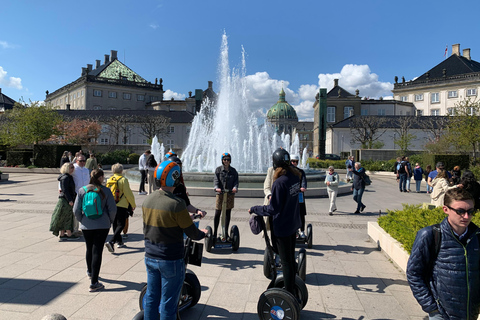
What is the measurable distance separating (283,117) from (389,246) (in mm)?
121741

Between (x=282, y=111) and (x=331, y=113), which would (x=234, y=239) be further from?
(x=282, y=111)

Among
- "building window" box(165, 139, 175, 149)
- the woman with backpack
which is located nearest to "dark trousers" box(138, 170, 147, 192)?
the woman with backpack

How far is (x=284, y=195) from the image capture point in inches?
141

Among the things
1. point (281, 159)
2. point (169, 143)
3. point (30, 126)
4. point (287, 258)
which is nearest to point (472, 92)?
point (169, 143)

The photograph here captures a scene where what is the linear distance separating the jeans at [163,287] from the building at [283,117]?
4759 inches

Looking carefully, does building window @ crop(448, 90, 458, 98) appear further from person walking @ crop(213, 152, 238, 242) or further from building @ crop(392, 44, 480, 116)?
person walking @ crop(213, 152, 238, 242)

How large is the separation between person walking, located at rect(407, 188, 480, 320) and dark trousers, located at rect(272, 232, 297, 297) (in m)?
1.33

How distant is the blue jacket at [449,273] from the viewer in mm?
2443

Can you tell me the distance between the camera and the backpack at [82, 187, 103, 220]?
473cm

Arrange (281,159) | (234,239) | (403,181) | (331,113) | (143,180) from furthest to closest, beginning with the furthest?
(331,113), (403,181), (143,180), (234,239), (281,159)

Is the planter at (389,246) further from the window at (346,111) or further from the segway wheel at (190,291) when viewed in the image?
the window at (346,111)

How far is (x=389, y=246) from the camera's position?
20.6 ft

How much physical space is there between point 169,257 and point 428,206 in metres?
7.30

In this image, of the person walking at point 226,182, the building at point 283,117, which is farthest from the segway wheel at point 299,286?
the building at point 283,117
